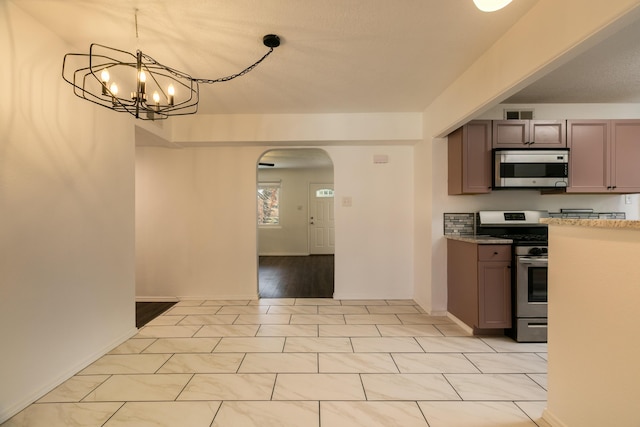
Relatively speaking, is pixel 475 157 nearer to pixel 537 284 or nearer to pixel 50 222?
pixel 537 284

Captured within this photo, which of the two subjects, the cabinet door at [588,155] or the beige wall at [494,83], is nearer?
the beige wall at [494,83]

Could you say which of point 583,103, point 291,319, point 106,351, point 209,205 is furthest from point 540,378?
point 209,205

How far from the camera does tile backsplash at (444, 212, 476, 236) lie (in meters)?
3.36

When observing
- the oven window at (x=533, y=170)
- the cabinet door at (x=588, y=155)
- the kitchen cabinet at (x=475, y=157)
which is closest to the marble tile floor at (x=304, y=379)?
the kitchen cabinet at (x=475, y=157)

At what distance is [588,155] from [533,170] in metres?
0.62

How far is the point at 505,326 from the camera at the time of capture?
2.74 m

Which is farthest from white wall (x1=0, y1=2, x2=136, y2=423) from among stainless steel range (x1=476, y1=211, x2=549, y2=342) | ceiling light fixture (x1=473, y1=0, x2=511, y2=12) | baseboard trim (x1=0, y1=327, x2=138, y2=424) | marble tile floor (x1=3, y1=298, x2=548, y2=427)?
stainless steel range (x1=476, y1=211, x2=549, y2=342)

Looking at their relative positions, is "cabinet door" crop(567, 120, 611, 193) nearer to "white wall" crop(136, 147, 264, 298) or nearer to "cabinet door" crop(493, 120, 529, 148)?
"cabinet door" crop(493, 120, 529, 148)

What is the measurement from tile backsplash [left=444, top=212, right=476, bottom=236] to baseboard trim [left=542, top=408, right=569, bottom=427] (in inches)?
76.3

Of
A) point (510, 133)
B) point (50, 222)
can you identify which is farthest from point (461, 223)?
point (50, 222)

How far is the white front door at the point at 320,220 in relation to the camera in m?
7.95

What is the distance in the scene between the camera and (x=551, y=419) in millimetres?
1632

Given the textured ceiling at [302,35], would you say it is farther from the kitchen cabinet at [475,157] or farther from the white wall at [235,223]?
the white wall at [235,223]

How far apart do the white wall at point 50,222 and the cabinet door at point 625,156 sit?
16.2ft
